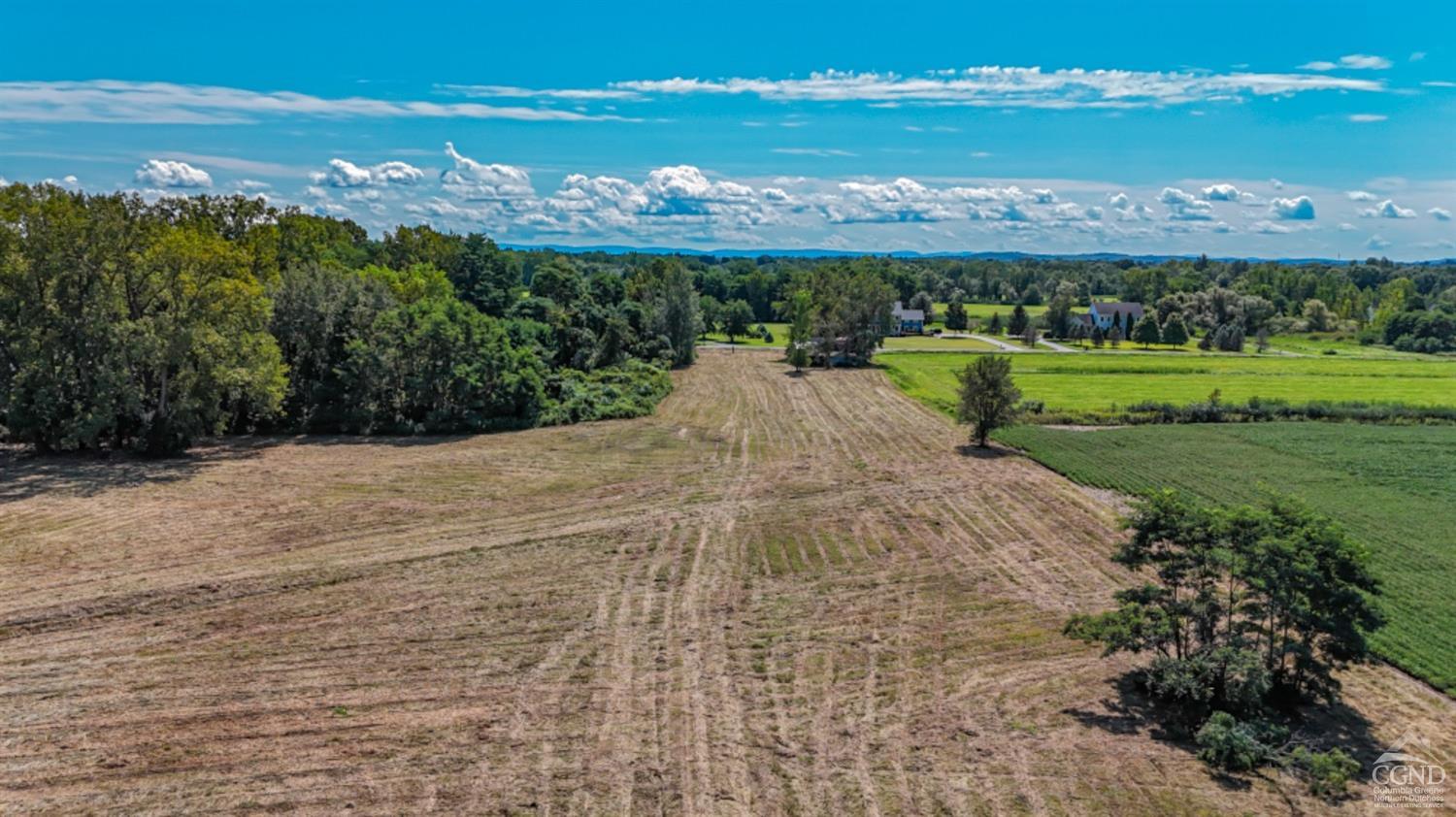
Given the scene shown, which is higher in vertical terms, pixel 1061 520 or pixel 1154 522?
pixel 1154 522

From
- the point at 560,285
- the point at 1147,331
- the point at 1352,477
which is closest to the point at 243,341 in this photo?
the point at 560,285

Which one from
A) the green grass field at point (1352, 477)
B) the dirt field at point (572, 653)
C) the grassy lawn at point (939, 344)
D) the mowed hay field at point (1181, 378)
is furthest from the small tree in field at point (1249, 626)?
the grassy lawn at point (939, 344)

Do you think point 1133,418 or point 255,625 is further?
point 1133,418

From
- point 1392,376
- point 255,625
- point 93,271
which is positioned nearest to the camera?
point 255,625

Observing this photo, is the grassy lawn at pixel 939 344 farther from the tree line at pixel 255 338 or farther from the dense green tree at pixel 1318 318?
the dense green tree at pixel 1318 318

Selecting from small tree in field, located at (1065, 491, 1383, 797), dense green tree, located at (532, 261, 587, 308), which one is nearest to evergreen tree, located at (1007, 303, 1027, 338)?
dense green tree, located at (532, 261, 587, 308)

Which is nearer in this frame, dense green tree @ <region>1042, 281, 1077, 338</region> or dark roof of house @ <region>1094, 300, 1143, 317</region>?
dense green tree @ <region>1042, 281, 1077, 338</region>

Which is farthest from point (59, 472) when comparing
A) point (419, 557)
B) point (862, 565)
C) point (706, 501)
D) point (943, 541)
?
point (943, 541)

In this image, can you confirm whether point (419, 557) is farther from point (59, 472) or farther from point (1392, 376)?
point (1392, 376)

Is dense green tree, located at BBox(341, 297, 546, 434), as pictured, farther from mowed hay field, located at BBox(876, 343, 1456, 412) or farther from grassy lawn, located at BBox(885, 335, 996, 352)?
grassy lawn, located at BBox(885, 335, 996, 352)
